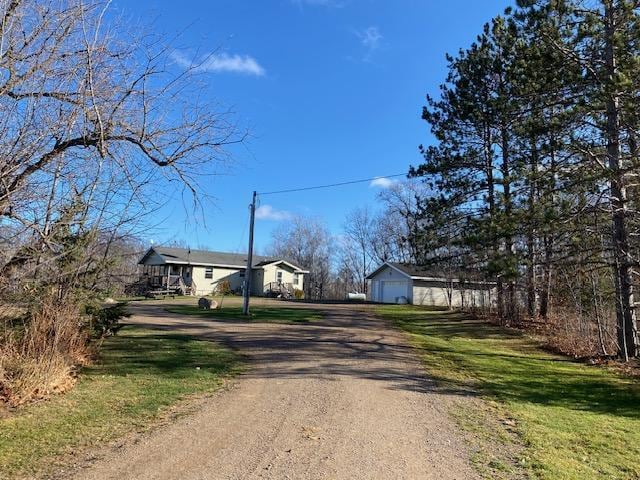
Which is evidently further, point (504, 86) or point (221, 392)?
point (504, 86)

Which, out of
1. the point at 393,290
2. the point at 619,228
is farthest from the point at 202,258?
the point at 619,228

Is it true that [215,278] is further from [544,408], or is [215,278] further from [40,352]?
[544,408]

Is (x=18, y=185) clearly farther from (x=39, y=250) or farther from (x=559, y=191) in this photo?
(x=559, y=191)

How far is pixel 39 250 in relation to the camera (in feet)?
21.7

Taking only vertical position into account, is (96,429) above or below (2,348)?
below

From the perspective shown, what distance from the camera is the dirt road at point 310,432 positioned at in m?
4.60

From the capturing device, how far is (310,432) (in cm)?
577

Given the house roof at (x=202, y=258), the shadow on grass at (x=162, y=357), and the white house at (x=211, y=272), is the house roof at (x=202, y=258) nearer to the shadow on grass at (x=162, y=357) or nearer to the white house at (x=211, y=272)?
the white house at (x=211, y=272)

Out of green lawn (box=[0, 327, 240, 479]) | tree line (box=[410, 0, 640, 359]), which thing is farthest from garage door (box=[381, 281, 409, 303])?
green lawn (box=[0, 327, 240, 479])

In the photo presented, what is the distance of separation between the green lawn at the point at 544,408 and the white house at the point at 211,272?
2964 centimetres

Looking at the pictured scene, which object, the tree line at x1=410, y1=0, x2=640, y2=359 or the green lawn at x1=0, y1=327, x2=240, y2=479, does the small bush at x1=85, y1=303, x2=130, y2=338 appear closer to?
the green lawn at x1=0, y1=327, x2=240, y2=479

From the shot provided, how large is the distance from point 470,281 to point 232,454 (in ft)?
73.6

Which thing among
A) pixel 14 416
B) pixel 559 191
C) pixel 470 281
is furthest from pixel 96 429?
pixel 470 281

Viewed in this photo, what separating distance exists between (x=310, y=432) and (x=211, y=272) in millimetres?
39484
